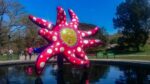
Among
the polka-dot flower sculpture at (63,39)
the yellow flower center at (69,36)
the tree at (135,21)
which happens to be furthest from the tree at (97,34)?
the yellow flower center at (69,36)

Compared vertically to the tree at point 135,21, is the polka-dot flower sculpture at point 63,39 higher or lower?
lower

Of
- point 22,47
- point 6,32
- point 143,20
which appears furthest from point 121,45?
point 6,32

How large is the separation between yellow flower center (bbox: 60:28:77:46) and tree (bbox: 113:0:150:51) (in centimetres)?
4611

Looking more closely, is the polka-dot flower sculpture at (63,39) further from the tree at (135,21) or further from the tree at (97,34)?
the tree at (135,21)

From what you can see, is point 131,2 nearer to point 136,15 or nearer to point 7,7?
point 136,15

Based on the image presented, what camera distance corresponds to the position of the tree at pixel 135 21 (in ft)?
221

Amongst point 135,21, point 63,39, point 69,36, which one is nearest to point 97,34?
point 135,21

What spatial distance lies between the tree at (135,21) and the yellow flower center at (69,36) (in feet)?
151

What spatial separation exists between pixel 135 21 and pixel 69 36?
4737 cm

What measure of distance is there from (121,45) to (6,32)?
2323 centimetres

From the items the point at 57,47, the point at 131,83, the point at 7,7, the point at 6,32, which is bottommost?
the point at 131,83

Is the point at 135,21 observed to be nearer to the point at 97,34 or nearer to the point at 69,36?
the point at 97,34

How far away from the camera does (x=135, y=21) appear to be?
6794 cm

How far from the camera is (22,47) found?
220ft
